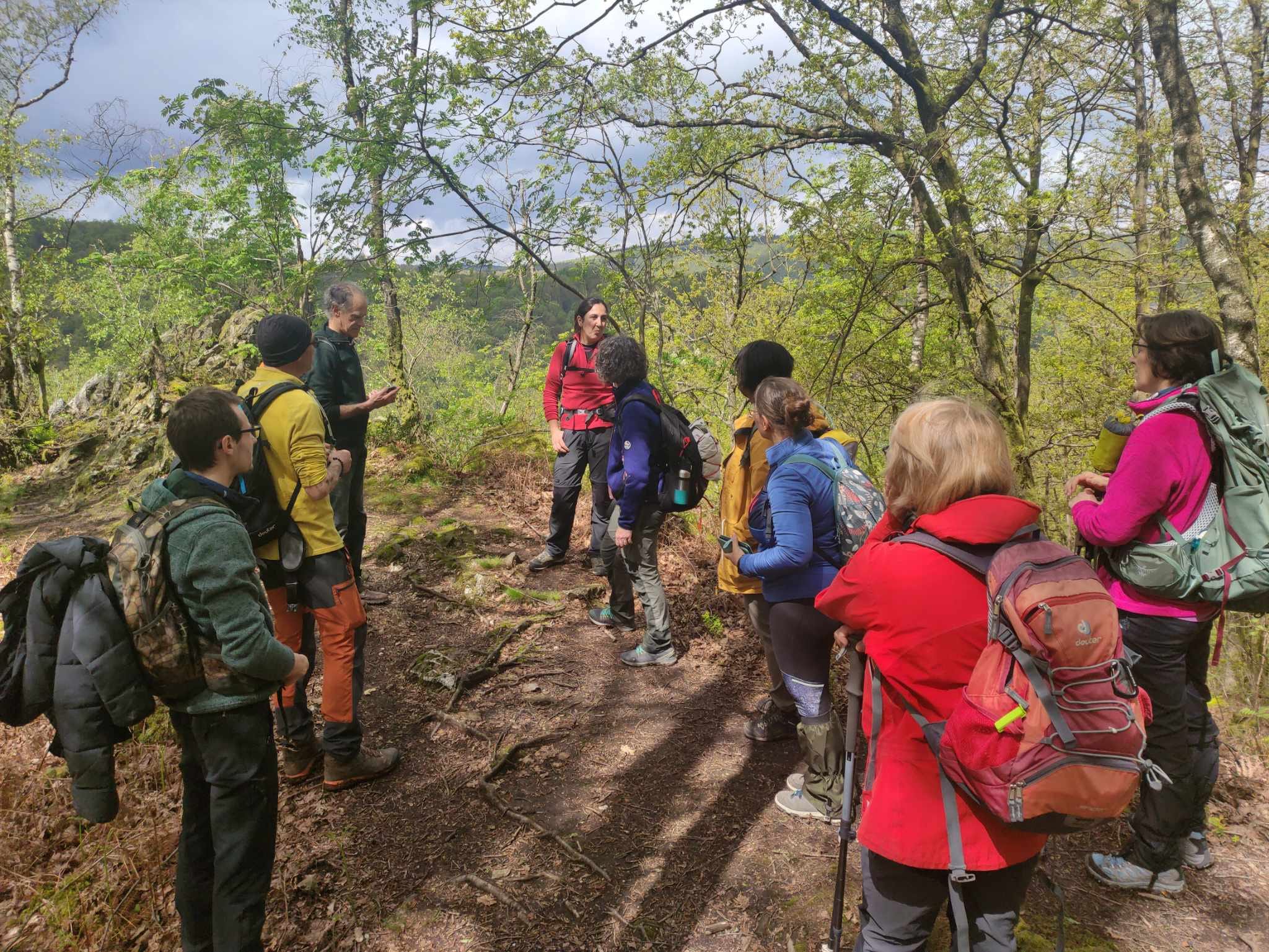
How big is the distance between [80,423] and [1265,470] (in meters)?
14.5

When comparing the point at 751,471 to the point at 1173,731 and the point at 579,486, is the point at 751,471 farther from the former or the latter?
the point at 579,486

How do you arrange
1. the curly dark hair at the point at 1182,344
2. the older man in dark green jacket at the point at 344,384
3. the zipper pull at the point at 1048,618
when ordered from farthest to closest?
the older man in dark green jacket at the point at 344,384 < the curly dark hair at the point at 1182,344 < the zipper pull at the point at 1048,618

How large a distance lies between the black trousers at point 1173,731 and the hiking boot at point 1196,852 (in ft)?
0.24

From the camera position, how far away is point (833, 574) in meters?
2.92

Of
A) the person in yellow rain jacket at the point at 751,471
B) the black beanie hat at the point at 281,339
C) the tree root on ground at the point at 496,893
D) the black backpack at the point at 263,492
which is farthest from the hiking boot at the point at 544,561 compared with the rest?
the tree root on ground at the point at 496,893

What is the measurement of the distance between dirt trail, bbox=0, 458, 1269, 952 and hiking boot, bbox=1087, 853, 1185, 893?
6cm

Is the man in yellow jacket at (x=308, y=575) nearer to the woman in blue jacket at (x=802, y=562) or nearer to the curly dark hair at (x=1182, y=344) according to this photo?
the woman in blue jacket at (x=802, y=562)

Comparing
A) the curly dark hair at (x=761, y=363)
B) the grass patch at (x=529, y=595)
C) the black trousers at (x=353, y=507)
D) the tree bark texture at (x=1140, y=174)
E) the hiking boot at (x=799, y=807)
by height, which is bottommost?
the hiking boot at (x=799, y=807)

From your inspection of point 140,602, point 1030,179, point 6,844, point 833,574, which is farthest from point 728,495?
point 1030,179

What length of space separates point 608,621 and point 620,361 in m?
2.33

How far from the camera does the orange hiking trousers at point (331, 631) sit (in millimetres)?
3225

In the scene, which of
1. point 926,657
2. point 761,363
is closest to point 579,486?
point 761,363

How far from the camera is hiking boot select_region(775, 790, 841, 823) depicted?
10.5 ft

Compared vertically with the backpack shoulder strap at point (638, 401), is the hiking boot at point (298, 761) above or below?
below
